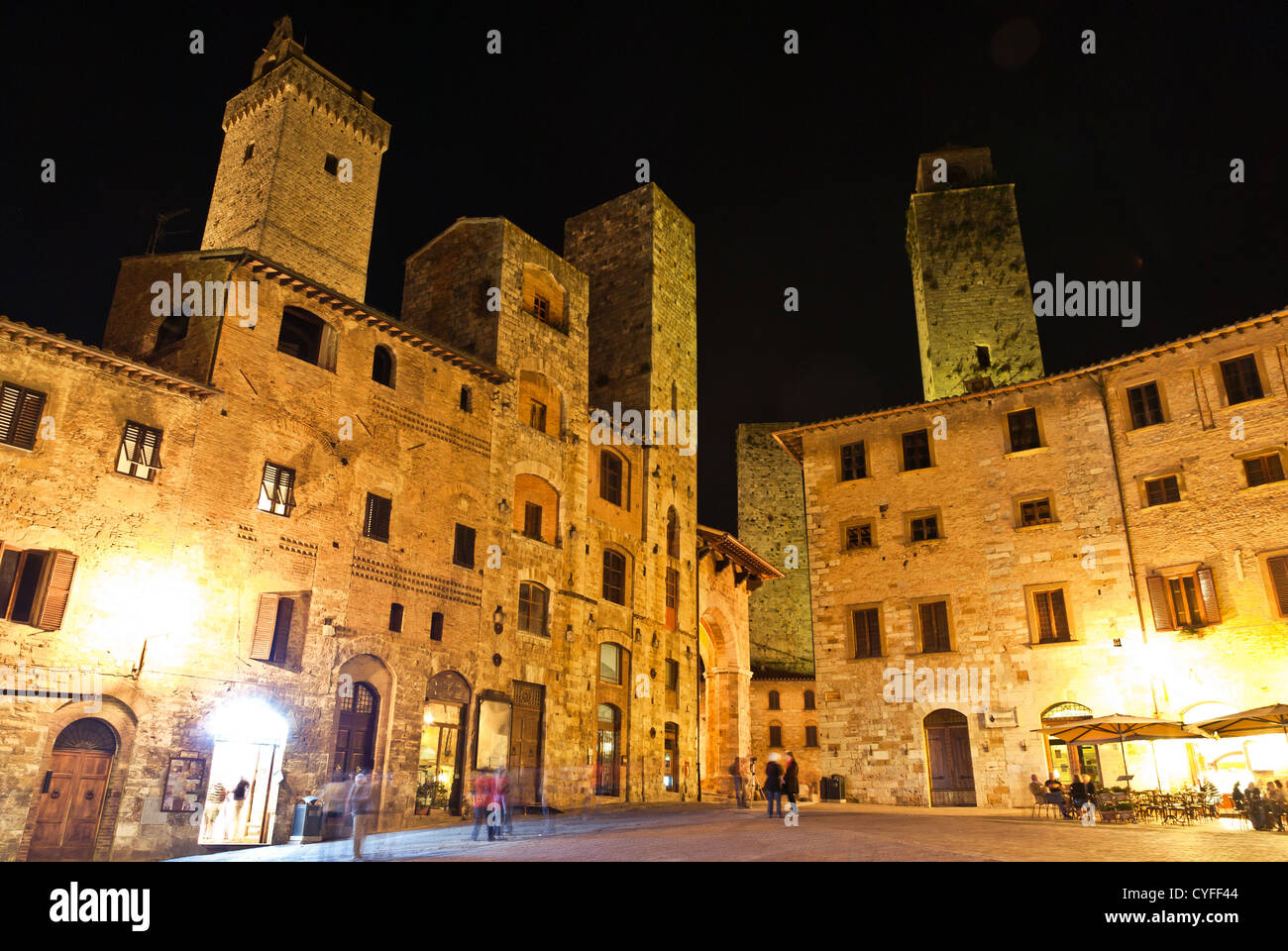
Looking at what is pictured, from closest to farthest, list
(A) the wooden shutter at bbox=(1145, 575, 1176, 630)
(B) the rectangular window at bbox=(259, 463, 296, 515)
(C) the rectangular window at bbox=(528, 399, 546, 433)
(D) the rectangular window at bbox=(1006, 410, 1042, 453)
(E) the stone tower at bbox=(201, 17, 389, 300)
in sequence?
1. (B) the rectangular window at bbox=(259, 463, 296, 515)
2. (A) the wooden shutter at bbox=(1145, 575, 1176, 630)
3. (C) the rectangular window at bbox=(528, 399, 546, 433)
4. (D) the rectangular window at bbox=(1006, 410, 1042, 453)
5. (E) the stone tower at bbox=(201, 17, 389, 300)

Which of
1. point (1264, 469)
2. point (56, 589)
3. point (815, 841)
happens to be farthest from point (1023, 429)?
point (56, 589)

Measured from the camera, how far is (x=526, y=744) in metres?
21.7

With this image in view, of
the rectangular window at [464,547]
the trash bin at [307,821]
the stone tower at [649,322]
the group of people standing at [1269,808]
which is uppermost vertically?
the stone tower at [649,322]

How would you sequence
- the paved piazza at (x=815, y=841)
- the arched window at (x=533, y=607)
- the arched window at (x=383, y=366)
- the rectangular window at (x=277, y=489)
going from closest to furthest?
the paved piazza at (x=815, y=841), the rectangular window at (x=277, y=489), the arched window at (x=383, y=366), the arched window at (x=533, y=607)

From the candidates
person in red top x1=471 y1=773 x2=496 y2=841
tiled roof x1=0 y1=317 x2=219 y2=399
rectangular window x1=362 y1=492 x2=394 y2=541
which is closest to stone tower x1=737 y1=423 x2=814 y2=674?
rectangular window x1=362 y1=492 x2=394 y2=541

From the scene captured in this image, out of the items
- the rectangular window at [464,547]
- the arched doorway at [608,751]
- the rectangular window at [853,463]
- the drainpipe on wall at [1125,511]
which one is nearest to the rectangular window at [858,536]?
the rectangular window at [853,463]

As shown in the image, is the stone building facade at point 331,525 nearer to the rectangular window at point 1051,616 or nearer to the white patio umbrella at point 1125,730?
the rectangular window at point 1051,616

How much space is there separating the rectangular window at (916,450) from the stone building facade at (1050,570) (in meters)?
0.07

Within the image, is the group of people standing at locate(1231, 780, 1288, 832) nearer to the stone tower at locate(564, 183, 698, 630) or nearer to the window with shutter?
the stone tower at locate(564, 183, 698, 630)

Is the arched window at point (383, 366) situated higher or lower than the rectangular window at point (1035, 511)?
higher

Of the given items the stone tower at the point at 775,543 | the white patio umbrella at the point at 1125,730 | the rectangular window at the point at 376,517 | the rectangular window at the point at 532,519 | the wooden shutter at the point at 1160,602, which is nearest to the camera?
the white patio umbrella at the point at 1125,730

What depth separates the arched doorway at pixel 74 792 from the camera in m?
13.8

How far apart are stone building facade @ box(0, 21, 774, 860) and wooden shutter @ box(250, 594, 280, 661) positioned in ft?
0.19

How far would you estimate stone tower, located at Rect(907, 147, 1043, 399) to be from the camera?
3672cm
